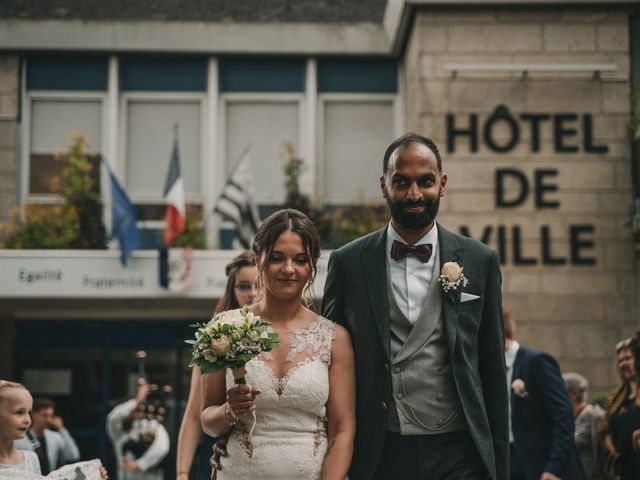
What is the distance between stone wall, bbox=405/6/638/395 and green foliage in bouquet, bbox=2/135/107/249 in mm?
5368

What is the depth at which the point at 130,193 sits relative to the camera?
17656 millimetres

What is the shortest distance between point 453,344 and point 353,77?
44.5 ft

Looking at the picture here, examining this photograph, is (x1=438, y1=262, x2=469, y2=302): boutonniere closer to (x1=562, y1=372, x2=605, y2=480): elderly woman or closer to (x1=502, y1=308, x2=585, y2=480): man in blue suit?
(x1=502, y1=308, x2=585, y2=480): man in blue suit

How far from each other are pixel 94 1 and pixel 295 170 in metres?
4.70

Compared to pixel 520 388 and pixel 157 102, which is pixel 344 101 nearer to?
pixel 157 102

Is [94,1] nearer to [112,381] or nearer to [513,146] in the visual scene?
[112,381]

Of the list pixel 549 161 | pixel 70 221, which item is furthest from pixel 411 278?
pixel 70 221

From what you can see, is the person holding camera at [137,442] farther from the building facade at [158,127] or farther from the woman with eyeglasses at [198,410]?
the woman with eyeglasses at [198,410]

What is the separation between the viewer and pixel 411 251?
Answer: 16.2 ft

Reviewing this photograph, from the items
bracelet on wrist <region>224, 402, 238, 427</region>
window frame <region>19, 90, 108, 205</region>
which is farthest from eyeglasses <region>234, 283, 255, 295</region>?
window frame <region>19, 90, 108, 205</region>

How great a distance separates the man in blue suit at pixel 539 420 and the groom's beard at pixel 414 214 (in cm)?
373

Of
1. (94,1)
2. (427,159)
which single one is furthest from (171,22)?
(427,159)

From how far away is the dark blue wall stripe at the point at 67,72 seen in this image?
17750 millimetres

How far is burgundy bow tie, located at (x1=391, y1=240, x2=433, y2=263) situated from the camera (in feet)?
16.2
